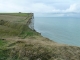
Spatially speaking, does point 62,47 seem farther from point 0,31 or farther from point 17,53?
point 0,31

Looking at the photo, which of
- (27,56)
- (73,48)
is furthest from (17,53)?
(73,48)

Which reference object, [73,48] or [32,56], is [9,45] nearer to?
[32,56]

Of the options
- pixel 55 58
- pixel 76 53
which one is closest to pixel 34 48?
pixel 55 58

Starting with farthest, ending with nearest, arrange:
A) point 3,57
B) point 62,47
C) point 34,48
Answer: point 62,47, point 34,48, point 3,57

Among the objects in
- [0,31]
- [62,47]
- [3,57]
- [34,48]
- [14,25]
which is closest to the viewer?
[3,57]

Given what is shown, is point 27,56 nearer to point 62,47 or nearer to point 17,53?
point 17,53

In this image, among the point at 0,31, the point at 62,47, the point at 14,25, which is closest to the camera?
the point at 62,47

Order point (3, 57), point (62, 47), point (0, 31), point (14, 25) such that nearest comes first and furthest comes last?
point (3, 57) → point (62, 47) → point (0, 31) → point (14, 25)

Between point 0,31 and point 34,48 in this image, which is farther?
point 0,31

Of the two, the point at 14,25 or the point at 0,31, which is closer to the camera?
the point at 0,31
